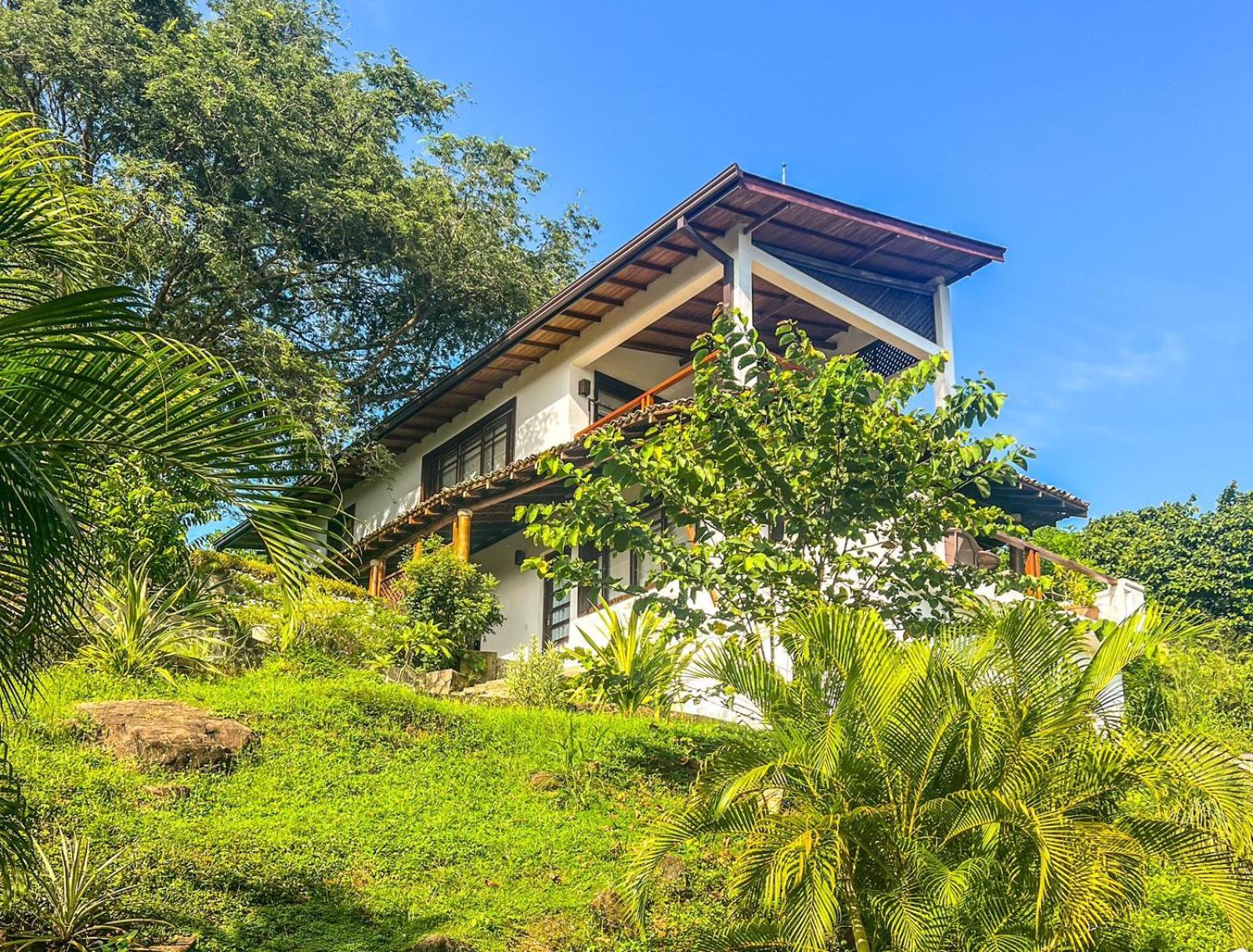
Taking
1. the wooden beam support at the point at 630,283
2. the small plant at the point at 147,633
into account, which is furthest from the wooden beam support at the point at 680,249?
the small plant at the point at 147,633

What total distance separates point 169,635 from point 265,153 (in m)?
11.4

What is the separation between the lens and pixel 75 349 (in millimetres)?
3863

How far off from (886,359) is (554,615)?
246 inches

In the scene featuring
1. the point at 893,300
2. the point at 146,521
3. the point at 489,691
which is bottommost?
the point at 489,691

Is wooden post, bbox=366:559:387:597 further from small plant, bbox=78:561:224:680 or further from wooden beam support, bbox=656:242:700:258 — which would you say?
wooden beam support, bbox=656:242:700:258

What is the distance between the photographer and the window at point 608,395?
18.1 metres

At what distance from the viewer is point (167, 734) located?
351 inches

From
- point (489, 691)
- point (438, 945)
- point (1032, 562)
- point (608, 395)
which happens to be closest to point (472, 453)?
point (608, 395)

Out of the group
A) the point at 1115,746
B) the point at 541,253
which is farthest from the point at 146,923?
the point at 541,253

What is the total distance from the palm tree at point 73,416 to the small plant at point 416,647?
8.60m

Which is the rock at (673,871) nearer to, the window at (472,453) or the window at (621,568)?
the window at (621,568)

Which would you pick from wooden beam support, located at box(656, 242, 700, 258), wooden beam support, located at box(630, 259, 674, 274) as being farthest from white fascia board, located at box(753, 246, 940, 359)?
wooden beam support, located at box(630, 259, 674, 274)

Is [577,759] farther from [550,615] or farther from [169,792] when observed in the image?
[550,615]

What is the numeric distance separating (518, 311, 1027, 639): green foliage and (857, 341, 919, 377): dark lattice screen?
8.18m
